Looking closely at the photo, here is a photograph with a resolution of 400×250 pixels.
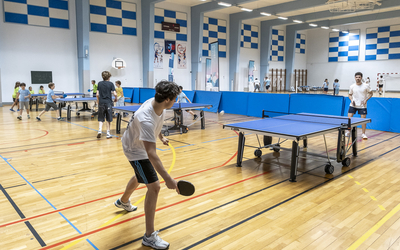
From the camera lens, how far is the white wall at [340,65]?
28.7 m

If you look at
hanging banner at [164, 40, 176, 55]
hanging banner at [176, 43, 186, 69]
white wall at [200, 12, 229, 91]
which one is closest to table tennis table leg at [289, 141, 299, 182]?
hanging banner at [164, 40, 176, 55]

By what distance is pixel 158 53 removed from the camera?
23.3 metres

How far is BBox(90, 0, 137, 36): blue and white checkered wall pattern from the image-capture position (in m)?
20.1

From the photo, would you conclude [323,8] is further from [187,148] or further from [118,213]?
[118,213]

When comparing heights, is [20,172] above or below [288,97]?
below

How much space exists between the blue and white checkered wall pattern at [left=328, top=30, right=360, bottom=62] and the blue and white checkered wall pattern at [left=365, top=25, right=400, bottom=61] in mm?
1049

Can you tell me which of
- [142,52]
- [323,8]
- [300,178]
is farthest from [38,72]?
[323,8]

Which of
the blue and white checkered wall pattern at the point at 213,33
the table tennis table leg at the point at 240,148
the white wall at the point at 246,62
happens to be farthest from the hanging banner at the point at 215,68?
the table tennis table leg at the point at 240,148

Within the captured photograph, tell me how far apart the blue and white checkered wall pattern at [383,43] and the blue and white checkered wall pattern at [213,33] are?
48.2ft

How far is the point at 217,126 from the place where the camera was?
10859mm

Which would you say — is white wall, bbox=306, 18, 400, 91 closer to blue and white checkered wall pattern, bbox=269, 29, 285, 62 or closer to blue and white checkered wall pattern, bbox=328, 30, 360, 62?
blue and white checkered wall pattern, bbox=328, 30, 360, 62

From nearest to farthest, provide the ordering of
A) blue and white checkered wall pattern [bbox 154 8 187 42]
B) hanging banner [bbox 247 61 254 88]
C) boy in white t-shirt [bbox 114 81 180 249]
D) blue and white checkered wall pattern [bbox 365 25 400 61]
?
boy in white t-shirt [bbox 114 81 180 249], blue and white checkered wall pattern [bbox 154 8 187 42], blue and white checkered wall pattern [bbox 365 25 400 61], hanging banner [bbox 247 61 254 88]

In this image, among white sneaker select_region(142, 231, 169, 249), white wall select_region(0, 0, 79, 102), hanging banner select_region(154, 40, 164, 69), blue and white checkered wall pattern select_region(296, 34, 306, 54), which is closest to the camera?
white sneaker select_region(142, 231, 169, 249)

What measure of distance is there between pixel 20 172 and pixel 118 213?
2755mm
